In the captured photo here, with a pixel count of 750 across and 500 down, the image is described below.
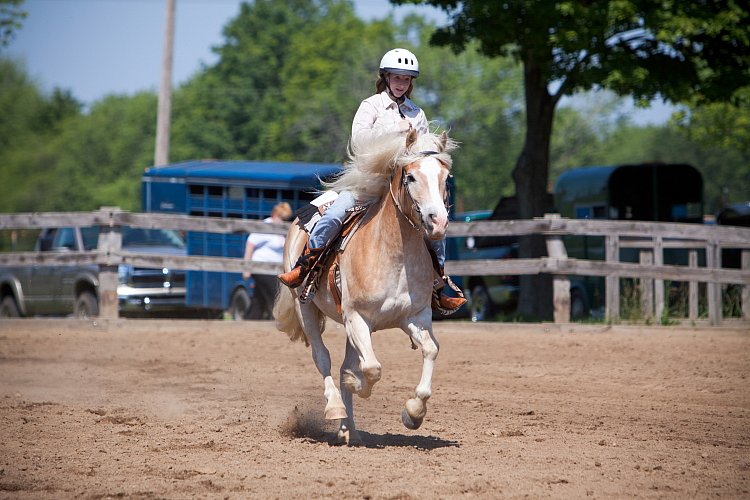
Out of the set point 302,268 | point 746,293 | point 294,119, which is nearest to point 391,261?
point 302,268

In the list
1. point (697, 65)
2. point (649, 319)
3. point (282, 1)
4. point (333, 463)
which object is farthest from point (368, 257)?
point (282, 1)

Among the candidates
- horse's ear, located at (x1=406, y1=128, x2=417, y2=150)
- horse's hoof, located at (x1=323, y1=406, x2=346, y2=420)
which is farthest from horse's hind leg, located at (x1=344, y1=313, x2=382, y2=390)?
horse's ear, located at (x1=406, y1=128, x2=417, y2=150)

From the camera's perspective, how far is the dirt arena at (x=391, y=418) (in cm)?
623

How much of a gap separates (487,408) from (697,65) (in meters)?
11.2

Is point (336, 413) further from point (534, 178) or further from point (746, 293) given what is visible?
point (534, 178)

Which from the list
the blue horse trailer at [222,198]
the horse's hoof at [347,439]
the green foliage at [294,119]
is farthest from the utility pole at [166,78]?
the green foliage at [294,119]

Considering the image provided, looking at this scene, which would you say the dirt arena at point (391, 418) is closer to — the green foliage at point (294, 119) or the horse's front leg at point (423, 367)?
the horse's front leg at point (423, 367)

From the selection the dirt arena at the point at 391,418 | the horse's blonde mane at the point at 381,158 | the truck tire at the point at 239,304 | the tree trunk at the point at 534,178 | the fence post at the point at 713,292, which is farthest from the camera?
the truck tire at the point at 239,304

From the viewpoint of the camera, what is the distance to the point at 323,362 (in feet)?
26.9

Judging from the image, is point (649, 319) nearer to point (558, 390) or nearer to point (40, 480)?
point (558, 390)

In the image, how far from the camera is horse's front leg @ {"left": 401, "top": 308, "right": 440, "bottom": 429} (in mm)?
7074

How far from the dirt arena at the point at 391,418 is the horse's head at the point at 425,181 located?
160cm

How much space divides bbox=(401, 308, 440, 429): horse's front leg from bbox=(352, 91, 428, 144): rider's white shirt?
1452 millimetres

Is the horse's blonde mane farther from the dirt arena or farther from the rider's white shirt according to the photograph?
the dirt arena
